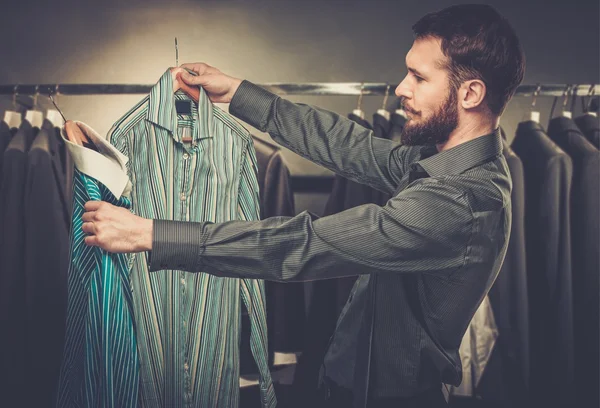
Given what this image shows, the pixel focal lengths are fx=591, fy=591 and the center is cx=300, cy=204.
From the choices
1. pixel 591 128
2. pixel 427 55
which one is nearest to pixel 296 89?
pixel 427 55

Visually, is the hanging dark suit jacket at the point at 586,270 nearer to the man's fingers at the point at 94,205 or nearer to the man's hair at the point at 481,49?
the man's hair at the point at 481,49

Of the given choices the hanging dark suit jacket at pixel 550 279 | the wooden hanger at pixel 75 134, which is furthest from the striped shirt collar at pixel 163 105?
the hanging dark suit jacket at pixel 550 279

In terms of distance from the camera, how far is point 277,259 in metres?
1.28

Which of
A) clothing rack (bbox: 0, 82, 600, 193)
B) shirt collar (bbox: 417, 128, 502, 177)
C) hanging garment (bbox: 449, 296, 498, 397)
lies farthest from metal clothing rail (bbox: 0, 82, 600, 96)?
hanging garment (bbox: 449, 296, 498, 397)

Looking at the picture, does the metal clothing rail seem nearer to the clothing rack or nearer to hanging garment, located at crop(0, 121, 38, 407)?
the clothing rack

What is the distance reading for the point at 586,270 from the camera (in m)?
1.99

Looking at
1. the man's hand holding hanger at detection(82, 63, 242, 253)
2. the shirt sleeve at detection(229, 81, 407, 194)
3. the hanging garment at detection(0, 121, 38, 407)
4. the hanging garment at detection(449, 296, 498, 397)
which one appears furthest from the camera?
the hanging garment at detection(449, 296, 498, 397)

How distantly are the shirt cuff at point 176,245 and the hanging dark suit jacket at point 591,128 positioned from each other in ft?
5.31

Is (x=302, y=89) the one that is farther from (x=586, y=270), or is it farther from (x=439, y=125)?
(x=586, y=270)

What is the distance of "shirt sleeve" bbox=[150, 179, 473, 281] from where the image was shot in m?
1.23

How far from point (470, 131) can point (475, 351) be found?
863 millimetres

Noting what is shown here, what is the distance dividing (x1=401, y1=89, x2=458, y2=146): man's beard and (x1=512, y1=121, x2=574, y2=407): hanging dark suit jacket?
26.7 inches

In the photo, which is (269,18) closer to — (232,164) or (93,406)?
(232,164)

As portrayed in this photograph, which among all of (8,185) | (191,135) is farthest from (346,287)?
(8,185)
